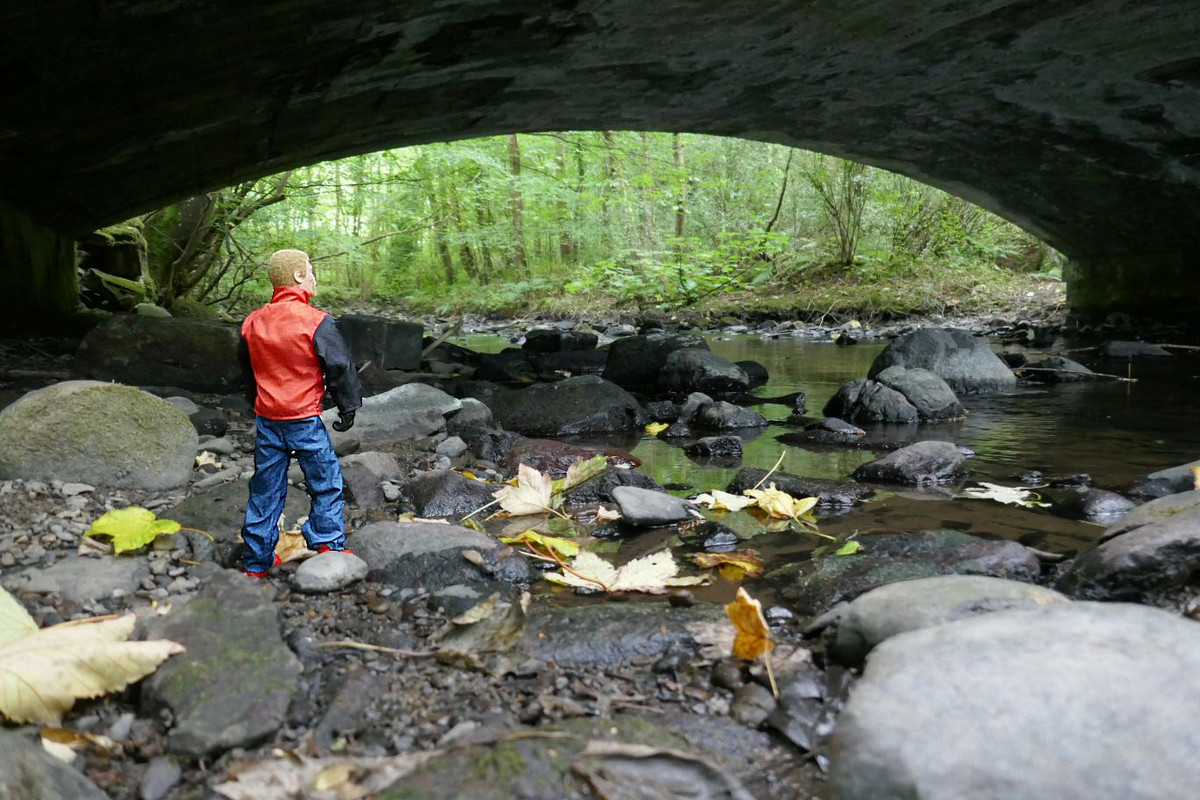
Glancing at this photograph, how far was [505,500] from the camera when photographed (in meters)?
3.80

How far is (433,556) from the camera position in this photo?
9.67 ft

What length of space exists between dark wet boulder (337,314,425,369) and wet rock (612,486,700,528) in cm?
586

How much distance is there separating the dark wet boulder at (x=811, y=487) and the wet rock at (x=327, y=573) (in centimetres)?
224

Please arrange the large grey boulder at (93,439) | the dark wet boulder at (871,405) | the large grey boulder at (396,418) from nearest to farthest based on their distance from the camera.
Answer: the large grey boulder at (93,439), the large grey boulder at (396,418), the dark wet boulder at (871,405)

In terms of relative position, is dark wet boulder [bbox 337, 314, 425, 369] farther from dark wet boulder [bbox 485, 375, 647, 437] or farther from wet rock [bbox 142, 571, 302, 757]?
wet rock [bbox 142, 571, 302, 757]

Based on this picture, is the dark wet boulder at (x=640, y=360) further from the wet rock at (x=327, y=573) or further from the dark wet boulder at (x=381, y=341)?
the wet rock at (x=327, y=573)

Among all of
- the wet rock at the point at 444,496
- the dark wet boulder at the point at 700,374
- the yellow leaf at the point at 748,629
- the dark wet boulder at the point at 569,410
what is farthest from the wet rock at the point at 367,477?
the dark wet boulder at the point at 700,374

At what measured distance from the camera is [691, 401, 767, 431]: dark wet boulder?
20.9 ft

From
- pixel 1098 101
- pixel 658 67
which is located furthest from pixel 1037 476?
pixel 1098 101

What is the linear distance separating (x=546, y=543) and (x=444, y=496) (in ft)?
3.12

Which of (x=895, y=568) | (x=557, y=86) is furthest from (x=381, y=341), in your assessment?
(x=895, y=568)

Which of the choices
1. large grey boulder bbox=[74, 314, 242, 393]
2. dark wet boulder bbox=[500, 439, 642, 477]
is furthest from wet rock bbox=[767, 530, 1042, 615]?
large grey boulder bbox=[74, 314, 242, 393]

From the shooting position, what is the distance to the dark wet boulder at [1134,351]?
10.4m

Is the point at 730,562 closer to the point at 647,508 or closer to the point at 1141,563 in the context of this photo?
the point at 647,508
